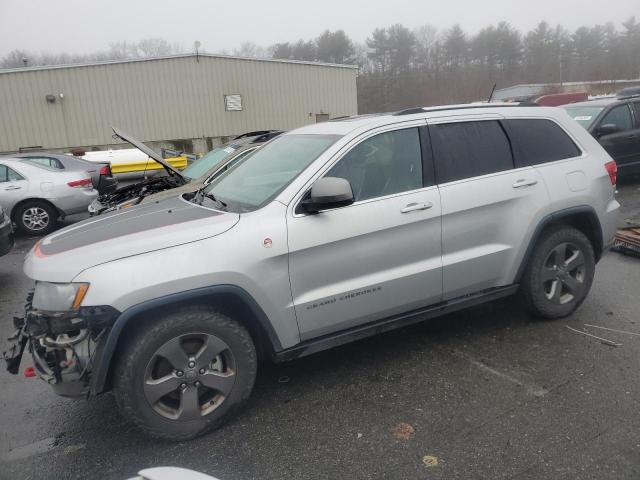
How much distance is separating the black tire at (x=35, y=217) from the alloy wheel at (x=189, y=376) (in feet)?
25.6

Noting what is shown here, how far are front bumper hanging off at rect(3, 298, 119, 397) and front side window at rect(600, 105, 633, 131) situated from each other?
32.8 feet

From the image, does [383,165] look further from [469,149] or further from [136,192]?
[136,192]

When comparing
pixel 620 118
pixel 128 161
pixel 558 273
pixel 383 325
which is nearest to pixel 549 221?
pixel 558 273

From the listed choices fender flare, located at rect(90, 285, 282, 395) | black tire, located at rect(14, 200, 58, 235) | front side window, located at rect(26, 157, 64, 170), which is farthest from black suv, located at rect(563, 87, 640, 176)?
black tire, located at rect(14, 200, 58, 235)

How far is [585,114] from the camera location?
9.89m

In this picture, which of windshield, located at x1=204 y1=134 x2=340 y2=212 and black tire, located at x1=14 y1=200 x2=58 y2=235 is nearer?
windshield, located at x1=204 y1=134 x2=340 y2=212

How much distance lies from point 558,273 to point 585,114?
7130 millimetres

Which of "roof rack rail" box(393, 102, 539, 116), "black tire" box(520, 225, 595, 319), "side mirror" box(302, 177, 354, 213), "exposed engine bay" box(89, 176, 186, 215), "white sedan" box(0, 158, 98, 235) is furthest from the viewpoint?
"white sedan" box(0, 158, 98, 235)

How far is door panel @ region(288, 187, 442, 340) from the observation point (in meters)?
3.11

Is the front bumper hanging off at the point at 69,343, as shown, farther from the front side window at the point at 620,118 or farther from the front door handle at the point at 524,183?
the front side window at the point at 620,118

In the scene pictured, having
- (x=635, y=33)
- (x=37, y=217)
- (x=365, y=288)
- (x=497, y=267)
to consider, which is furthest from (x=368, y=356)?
(x=635, y=33)

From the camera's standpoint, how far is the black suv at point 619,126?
9.56 metres

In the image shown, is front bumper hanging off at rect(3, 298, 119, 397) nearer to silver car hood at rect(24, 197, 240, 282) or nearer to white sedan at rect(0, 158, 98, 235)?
silver car hood at rect(24, 197, 240, 282)

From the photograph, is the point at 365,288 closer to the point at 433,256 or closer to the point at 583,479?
the point at 433,256
